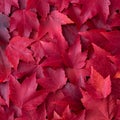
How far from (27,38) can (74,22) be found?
0.15 m

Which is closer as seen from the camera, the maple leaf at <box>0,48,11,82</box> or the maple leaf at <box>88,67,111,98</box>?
the maple leaf at <box>88,67,111,98</box>

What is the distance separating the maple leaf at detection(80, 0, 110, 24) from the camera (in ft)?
3.01

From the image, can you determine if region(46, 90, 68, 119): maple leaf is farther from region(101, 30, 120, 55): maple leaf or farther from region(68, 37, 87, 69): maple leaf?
region(101, 30, 120, 55): maple leaf

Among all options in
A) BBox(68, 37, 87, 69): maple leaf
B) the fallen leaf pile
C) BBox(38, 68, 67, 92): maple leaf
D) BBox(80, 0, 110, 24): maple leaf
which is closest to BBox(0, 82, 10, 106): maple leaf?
the fallen leaf pile

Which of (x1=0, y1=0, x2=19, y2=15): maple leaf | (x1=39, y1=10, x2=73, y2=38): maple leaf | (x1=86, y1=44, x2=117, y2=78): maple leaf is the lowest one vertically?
(x1=86, y1=44, x2=117, y2=78): maple leaf

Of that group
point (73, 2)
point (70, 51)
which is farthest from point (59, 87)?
point (73, 2)

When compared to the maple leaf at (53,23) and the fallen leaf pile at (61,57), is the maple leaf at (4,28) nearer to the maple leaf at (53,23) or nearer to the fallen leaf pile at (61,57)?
the fallen leaf pile at (61,57)

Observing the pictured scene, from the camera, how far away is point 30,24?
973mm

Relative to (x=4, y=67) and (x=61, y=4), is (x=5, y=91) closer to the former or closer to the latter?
(x=4, y=67)

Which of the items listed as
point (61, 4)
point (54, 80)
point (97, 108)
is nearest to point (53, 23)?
point (61, 4)

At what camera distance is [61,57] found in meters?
0.95

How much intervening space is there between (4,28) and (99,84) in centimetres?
35

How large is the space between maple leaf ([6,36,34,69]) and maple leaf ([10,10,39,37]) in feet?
0.07

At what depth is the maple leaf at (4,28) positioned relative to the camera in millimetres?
984
